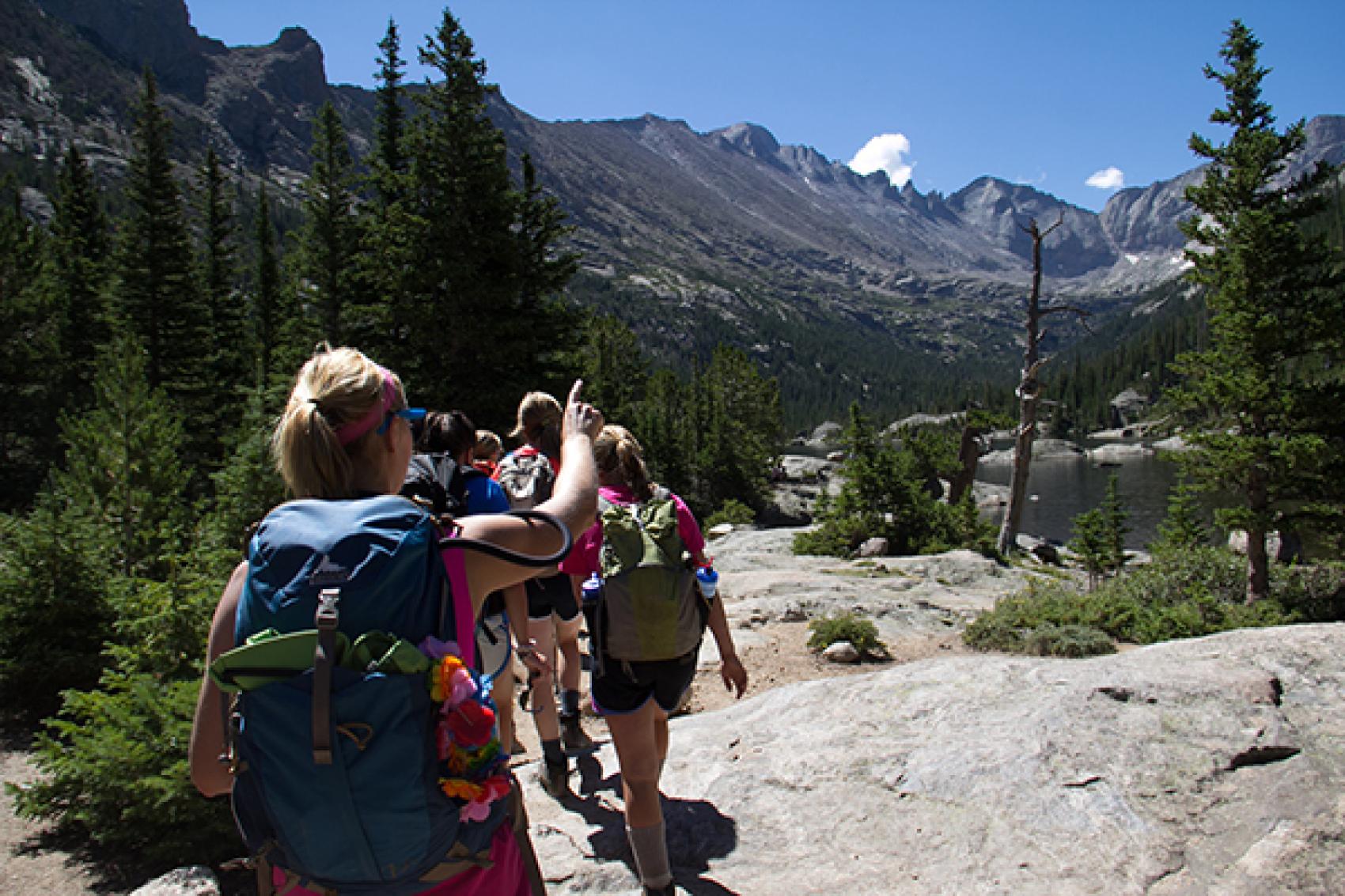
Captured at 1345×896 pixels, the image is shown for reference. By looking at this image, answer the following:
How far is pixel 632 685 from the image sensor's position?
10.8 feet

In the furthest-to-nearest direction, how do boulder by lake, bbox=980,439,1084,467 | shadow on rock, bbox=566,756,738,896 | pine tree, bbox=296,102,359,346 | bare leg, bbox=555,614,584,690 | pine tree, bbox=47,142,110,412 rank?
boulder by lake, bbox=980,439,1084,467 < pine tree, bbox=47,142,110,412 < pine tree, bbox=296,102,359,346 < bare leg, bbox=555,614,584,690 < shadow on rock, bbox=566,756,738,896

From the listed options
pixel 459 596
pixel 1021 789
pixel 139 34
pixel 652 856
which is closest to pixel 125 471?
pixel 652 856

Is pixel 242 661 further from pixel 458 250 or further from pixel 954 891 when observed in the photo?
pixel 458 250

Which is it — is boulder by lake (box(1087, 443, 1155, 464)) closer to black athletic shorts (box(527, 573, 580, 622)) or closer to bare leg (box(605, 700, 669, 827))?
black athletic shorts (box(527, 573, 580, 622))

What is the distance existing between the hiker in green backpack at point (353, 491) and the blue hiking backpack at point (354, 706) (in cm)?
8

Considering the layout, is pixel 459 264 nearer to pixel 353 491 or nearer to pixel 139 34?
pixel 353 491

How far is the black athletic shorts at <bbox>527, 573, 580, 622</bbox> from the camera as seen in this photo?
14.7 feet

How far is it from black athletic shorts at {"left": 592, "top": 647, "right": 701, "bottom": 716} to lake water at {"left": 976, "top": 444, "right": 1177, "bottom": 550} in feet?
82.0

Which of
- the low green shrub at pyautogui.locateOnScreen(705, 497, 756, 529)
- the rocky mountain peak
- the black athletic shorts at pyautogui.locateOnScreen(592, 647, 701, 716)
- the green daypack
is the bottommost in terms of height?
the low green shrub at pyautogui.locateOnScreen(705, 497, 756, 529)

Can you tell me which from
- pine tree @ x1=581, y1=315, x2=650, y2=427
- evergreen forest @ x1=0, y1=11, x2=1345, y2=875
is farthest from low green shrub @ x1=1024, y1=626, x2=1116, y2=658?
pine tree @ x1=581, y1=315, x2=650, y2=427

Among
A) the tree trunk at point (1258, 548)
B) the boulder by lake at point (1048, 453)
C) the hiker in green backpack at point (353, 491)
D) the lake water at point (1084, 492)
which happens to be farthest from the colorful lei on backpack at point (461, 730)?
the boulder by lake at point (1048, 453)

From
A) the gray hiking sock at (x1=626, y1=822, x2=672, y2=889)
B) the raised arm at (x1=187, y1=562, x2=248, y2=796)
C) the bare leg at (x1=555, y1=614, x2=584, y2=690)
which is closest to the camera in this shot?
the raised arm at (x1=187, y1=562, x2=248, y2=796)

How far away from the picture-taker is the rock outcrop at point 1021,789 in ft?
11.0

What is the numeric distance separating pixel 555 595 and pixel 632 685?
1.32 metres
